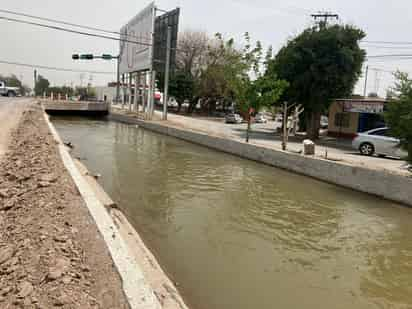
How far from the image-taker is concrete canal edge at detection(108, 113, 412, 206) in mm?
10462

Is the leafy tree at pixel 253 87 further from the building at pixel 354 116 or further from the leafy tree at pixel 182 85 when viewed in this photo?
the leafy tree at pixel 182 85

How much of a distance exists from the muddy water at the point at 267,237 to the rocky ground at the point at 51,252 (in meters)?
1.50

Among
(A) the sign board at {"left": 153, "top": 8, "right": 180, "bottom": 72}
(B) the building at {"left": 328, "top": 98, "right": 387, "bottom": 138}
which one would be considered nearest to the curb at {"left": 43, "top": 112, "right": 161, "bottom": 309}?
(B) the building at {"left": 328, "top": 98, "right": 387, "bottom": 138}

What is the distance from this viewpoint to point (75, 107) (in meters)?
41.5

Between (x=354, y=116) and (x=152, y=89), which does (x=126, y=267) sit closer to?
(x=354, y=116)

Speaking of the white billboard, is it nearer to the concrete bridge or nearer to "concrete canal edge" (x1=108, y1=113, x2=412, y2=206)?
the concrete bridge

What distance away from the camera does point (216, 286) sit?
16.9 feet

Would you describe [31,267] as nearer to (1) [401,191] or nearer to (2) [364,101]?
(1) [401,191]

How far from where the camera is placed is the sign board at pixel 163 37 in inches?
1196

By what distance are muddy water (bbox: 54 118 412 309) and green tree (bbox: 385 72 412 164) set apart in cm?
192

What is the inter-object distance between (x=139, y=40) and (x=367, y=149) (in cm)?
2436

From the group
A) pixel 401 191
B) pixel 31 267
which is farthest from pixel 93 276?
pixel 401 191

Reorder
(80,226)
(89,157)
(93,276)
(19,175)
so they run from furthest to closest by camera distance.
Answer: (89,157), (19,175), (80,226), (93,276)

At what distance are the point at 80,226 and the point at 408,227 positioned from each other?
7.42 meters
